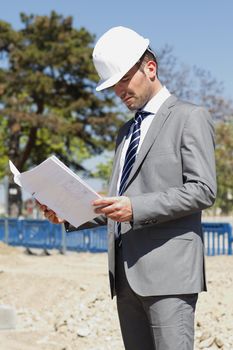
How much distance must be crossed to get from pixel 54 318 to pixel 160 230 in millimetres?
7246

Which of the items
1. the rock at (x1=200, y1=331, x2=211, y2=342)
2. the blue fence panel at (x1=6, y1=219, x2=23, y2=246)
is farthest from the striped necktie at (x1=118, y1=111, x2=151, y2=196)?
the blue fence panel at (x1=6, y1=219, x2=23, y2=246)

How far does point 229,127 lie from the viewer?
43.3 metres

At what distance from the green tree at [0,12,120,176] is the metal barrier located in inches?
583

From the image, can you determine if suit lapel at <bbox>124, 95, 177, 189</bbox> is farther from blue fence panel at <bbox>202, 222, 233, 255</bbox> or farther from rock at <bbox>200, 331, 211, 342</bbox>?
blue fence panel at <bbox>202, 222, 233, 255</bbox>

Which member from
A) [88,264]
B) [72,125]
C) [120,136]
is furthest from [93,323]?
[72,125]

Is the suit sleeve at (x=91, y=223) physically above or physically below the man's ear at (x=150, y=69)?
below

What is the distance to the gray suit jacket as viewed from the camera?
2898 mm

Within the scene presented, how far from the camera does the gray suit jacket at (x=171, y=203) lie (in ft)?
9.51

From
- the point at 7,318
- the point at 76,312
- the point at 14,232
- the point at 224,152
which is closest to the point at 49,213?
the point at 7,318

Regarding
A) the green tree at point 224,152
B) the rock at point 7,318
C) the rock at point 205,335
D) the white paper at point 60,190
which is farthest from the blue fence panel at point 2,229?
the green tree at point 224,152

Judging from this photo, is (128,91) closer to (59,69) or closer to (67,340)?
(67,340)

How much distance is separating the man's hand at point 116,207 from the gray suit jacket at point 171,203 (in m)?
0.02

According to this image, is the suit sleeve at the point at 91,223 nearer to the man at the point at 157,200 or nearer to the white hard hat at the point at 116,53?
the man at the point at 157,200

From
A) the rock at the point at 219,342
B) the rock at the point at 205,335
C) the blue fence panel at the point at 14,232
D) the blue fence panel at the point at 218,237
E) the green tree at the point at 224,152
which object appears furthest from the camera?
the green tree at the point at 224,152
